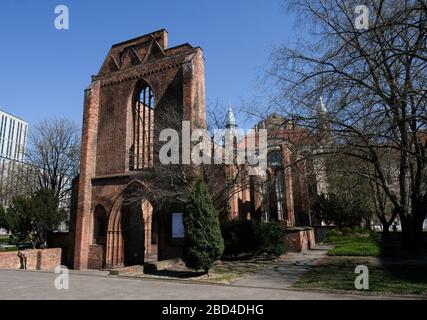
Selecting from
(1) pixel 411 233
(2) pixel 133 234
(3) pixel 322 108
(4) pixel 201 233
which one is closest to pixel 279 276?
(4) pixel 201 233

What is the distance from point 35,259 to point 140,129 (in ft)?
31.5

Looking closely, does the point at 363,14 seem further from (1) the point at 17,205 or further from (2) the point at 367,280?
(1) the point at 17,205

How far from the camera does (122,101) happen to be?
71.6ft

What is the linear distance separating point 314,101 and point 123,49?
16.0m

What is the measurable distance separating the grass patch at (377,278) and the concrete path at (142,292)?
40.4 inches

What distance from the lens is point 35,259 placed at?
1941cm

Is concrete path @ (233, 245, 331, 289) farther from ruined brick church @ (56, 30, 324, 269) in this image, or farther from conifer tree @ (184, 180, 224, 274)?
ruined brick church @ (56, 30, 324, 269)

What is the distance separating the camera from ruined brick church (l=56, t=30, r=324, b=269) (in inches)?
744

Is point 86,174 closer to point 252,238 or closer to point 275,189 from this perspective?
point 252,238

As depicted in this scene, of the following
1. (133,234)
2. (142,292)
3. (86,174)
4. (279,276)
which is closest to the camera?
(142,292)

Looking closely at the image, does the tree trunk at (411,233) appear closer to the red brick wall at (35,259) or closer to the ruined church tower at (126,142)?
the ruined church tower at (126,142)

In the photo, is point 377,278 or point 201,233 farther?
point 201,233

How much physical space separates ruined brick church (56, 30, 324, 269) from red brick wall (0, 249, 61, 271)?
833 millimetres

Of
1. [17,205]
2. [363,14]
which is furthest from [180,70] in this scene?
[17,205]
